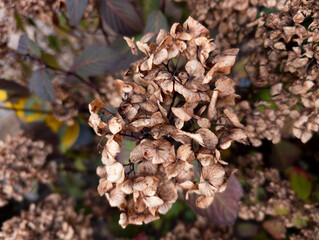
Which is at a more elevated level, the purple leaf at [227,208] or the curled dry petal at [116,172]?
the curled dry petal at [116,172]

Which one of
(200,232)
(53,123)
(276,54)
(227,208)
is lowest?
(200,232)

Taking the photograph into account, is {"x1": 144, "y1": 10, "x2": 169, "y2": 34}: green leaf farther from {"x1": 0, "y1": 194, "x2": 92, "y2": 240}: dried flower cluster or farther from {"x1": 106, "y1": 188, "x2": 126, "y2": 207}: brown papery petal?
{"x1": 0, "y1": 194, "x2": 92, "y2": 240}: dried flower cluster

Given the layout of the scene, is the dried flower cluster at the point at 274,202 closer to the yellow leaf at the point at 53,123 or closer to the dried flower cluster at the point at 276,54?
the dried flower cluster at the point at 276,54

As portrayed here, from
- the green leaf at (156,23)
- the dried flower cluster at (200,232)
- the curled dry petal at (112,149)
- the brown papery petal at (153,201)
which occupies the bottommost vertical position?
the dried flower cluster at (200,232)

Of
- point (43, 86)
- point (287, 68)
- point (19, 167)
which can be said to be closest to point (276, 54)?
point (287, 68)

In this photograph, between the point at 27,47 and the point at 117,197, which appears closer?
the point at 117,197

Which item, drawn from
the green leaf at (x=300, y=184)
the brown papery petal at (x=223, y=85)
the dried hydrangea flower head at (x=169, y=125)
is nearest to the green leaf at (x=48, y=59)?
the dried hydrangea flower head at (x=169, y=125)

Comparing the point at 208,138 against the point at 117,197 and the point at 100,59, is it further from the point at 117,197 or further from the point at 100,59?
the point at 100,59
